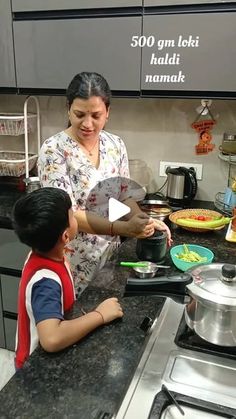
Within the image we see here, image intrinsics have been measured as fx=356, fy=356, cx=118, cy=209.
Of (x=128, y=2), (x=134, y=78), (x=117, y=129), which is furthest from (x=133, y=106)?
(x=128, y=2)

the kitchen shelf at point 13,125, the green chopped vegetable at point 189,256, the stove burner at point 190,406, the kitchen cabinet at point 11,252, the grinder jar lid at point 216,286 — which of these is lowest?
the kitchen cabinet at point 11,252

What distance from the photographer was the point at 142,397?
667 mm

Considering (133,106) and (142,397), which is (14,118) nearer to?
(133,106)

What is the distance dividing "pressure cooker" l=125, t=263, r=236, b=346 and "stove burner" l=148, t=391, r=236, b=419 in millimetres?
142

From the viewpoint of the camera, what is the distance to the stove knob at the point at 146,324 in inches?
33.4

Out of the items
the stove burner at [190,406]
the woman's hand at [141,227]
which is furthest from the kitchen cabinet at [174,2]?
the stove burner at [190,406]

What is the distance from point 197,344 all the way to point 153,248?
1.34 feet

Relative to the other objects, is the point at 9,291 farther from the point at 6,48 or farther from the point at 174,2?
the point at 174,2

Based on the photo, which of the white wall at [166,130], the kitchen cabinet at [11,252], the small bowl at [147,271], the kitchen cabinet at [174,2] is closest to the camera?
the small bowl at [147,271]

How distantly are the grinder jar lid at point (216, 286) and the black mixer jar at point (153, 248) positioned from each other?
1.11ft

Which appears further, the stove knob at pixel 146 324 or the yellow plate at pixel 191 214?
the yellow plate at pixel 191 214

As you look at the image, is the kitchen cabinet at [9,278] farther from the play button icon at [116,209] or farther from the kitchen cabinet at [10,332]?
the play button icon at [116,209]

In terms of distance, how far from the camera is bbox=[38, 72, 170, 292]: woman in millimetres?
1219

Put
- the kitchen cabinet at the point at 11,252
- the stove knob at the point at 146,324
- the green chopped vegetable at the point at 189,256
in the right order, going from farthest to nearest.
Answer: the kitchen cabinet at the point at 11,252 < the green chopped vegetable at the point at 189,256 < the stove knob at the point at 146,324
